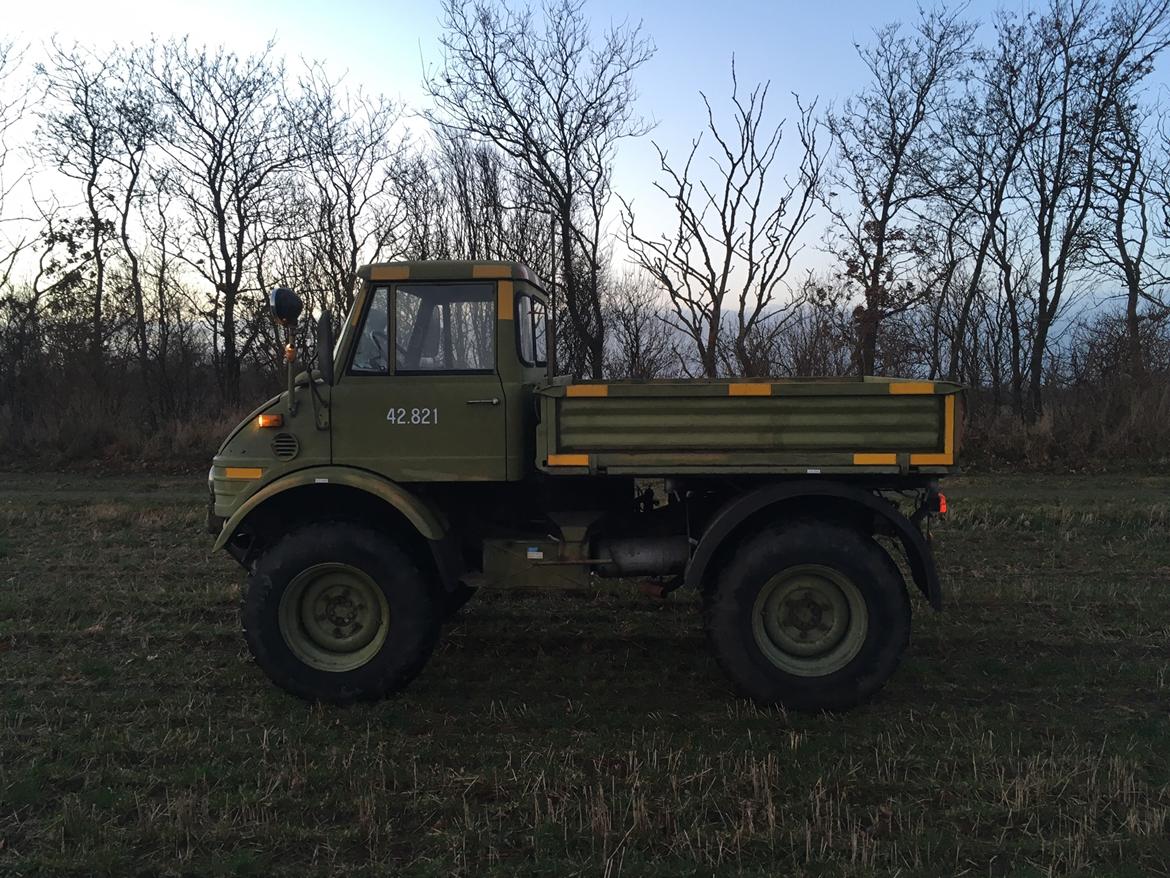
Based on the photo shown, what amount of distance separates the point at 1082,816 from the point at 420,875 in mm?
2715

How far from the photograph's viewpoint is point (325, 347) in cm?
477

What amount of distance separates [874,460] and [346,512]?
10.2ft

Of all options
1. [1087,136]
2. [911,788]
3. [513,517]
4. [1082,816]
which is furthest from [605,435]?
[1087,136]

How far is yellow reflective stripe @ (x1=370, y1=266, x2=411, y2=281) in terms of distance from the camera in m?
4.95

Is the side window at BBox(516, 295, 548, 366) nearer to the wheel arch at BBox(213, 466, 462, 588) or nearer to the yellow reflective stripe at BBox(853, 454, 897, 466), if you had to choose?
the wheel arch at BBox(213, 466, 462, 588)

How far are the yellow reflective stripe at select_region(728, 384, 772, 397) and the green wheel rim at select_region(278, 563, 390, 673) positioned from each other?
234 centimetres

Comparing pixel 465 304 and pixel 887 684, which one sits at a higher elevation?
pixel 465 304

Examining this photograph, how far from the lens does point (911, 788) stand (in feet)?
12.2

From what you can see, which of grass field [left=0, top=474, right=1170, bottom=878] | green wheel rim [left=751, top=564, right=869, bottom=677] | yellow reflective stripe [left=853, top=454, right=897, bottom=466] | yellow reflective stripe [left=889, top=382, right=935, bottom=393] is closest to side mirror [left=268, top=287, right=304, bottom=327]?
grass field [left=0, top=474, right=1170, bottom=878]

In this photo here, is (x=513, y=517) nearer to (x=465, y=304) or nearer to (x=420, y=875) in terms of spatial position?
(x=465, y=304)

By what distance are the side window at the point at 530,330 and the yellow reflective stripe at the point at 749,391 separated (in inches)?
51.6

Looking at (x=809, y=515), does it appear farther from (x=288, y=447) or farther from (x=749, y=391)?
(x=288, y=447)

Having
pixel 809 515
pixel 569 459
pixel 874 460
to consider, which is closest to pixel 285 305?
pixel 569 459

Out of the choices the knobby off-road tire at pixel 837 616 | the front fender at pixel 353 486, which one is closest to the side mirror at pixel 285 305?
the front fender at pixel 353 486
